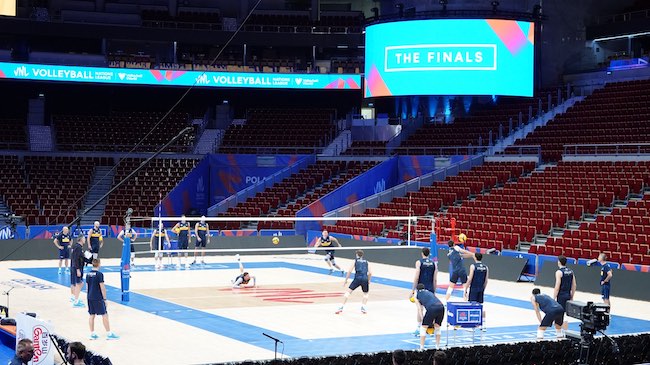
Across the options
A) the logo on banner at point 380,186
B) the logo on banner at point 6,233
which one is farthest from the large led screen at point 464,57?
the logo on banner at point 6,233

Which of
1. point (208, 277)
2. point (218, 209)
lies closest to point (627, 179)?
point (208, 277)

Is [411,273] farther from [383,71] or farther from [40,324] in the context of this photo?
[40,324]

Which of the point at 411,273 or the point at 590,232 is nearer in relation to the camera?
the point at 590,232

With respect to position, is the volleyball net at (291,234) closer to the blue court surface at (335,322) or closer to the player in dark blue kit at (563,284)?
the blue court surface at (335,322)

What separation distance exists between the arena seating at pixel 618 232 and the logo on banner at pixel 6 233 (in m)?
21.0

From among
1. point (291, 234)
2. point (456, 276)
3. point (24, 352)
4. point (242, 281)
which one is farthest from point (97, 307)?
point (291, 234)

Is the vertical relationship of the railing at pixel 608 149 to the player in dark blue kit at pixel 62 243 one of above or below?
above

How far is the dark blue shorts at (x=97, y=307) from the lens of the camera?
20453mm

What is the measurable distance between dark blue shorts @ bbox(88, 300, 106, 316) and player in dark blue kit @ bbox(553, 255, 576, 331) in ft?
31.5

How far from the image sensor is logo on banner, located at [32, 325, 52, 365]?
17.0 metres

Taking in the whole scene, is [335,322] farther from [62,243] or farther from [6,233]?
[6,233]

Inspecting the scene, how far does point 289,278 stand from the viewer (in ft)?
113

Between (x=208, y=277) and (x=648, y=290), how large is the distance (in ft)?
48.7

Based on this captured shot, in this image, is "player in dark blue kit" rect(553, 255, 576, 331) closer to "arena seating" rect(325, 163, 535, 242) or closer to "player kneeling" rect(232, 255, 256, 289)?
"player kneeling" rect(232, 255, 256, 289)
